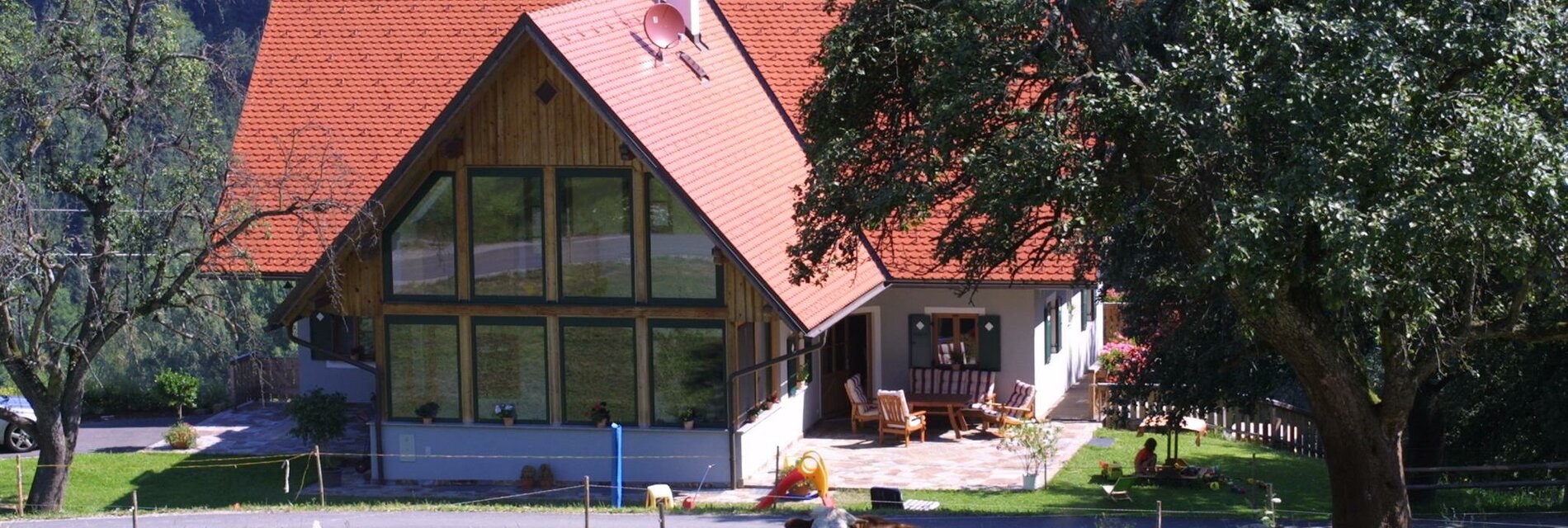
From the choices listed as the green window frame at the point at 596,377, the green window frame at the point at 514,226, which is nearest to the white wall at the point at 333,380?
the green window frame at the point at 514,226

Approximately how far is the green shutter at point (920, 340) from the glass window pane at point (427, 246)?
7.25 meters

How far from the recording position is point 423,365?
20.6m

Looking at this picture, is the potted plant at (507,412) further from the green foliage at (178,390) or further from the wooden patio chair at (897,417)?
the green foliage at (178,390)

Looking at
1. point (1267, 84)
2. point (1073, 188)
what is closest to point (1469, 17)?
point (1267, 84)

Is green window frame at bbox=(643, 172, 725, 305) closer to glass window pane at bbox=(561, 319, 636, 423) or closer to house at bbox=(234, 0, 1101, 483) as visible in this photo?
house at bbox=(234, 0, 1101, 483)

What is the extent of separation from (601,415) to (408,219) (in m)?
3.48

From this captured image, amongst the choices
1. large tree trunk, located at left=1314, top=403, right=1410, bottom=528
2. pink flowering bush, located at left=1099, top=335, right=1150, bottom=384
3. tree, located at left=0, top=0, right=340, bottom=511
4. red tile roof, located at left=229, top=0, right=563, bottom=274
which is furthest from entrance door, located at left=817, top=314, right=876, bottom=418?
large tree trunk, located at left=1314, top=403, right=1410, bottom=528

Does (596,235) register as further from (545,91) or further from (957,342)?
(957,342)

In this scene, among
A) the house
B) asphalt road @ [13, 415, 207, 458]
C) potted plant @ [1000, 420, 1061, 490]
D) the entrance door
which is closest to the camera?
potted plant @ [1000, 420, 1061, 490]

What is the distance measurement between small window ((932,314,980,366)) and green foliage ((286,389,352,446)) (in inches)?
343

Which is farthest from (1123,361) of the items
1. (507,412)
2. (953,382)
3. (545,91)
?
(545,91)

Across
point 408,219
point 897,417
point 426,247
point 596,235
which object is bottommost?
point 897,417

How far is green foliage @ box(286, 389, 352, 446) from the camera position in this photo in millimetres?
20797

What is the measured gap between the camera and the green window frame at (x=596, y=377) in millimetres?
20188
